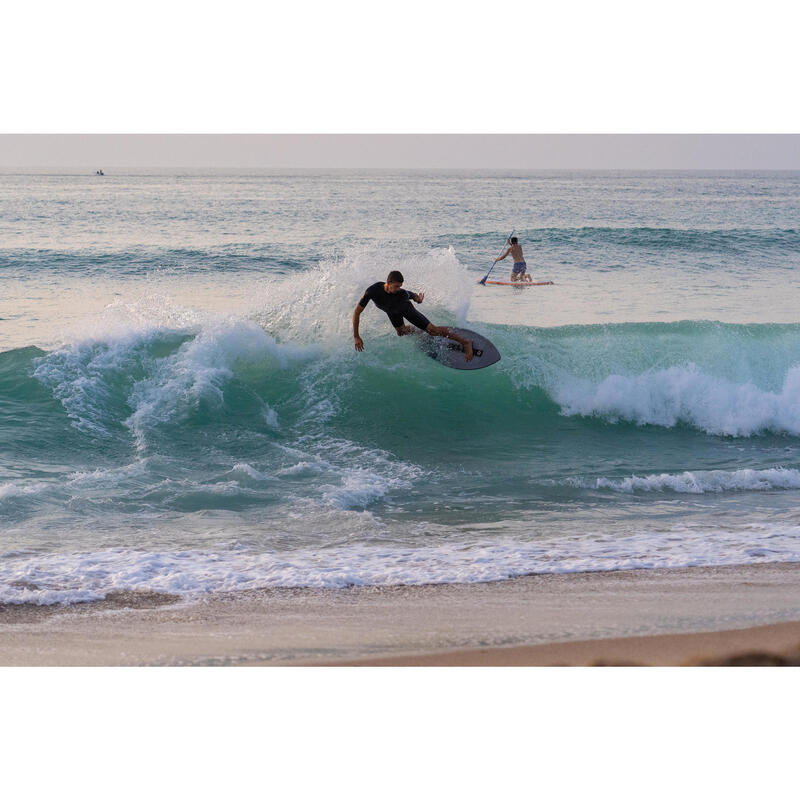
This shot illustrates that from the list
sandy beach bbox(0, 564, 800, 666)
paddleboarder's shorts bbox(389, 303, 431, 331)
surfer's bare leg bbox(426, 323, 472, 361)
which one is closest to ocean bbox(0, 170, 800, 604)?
sandy beach bbox(0, 564, 800, 666)

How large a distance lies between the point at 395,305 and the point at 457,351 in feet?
4.68

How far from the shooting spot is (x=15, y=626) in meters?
4.70

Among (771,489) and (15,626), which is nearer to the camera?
(15,626)

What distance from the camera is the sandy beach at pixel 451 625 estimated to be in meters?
4.21

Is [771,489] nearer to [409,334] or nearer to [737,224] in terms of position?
[409,334]

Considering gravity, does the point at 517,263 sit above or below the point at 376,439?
above

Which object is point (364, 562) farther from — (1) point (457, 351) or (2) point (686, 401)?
(2) point (686, 401)

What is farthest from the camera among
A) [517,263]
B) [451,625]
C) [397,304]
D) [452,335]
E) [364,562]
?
[517,263]

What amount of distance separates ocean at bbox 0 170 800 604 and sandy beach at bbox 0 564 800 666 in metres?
0.28

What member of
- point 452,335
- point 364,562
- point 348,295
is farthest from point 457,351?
point 364,562

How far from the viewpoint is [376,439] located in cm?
966

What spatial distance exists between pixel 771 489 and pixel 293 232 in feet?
93.5

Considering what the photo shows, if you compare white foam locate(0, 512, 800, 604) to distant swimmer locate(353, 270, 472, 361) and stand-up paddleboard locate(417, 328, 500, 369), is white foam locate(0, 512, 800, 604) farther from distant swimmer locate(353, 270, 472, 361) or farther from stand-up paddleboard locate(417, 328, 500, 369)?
stand-up paddleboard locate(417, 328, 500, 369)

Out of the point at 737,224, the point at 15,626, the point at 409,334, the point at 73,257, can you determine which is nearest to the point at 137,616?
the point at 15,626
